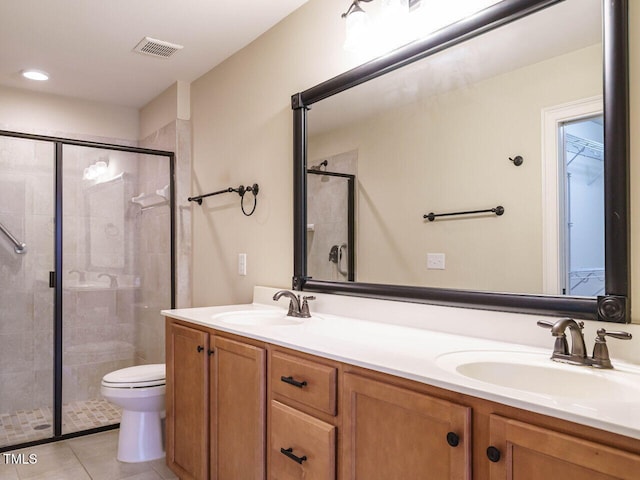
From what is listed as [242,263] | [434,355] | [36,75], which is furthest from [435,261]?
[36,75]

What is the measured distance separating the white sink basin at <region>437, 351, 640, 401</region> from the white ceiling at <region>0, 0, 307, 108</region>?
6.29 ft

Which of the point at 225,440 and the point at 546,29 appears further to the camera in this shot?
the point at 225,440

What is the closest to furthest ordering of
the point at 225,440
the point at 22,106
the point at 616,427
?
1. the point at 616,427
2. the point at 225,440
3. the point at 22,106

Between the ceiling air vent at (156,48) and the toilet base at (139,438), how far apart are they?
2.09m

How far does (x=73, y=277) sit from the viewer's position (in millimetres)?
3129

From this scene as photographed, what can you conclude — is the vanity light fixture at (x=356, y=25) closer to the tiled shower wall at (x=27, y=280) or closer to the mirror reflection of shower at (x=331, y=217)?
the mirror reflection of shower at (x=331, y=217)

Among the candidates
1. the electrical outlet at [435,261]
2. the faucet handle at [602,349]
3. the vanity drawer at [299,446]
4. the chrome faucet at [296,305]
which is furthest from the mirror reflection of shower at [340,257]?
the faucet handle at [602,349]

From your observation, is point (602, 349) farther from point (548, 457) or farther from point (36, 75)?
point (36, 75)

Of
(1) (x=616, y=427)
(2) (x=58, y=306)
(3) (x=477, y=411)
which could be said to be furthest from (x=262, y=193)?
(1) (x=616, y=427)

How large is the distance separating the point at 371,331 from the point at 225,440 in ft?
2.48

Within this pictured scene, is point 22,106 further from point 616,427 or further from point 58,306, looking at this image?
point 616,427

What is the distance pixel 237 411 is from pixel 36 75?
2.79m

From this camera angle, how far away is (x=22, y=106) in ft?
11.5

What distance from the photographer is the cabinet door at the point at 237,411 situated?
170 centimetres
